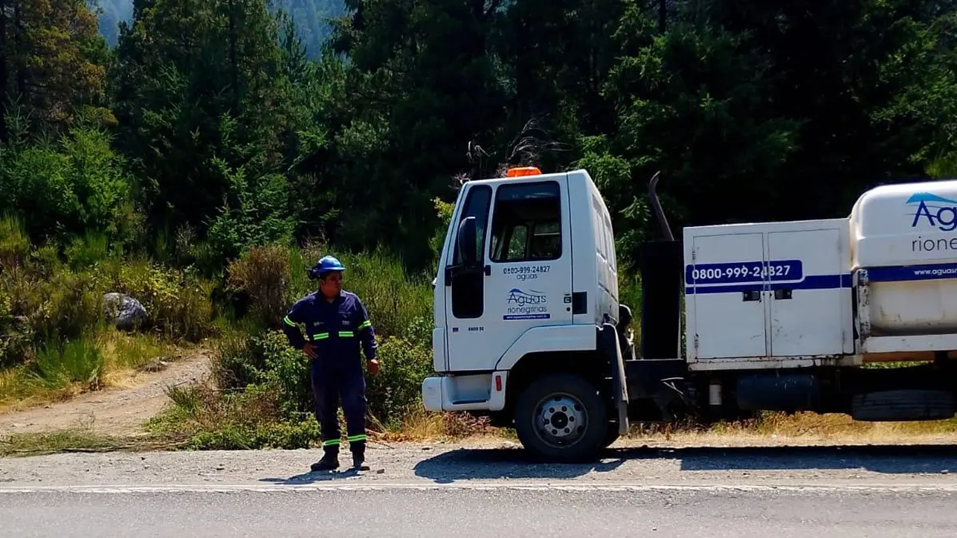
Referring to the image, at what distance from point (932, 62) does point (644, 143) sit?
5.49 meters

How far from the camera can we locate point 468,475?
8.94 metres

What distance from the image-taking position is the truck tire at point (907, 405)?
9.16m

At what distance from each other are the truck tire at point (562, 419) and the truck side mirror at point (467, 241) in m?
1.33

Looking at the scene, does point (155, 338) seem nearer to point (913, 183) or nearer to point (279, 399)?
point (279, 399)

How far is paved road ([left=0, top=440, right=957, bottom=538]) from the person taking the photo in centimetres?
675

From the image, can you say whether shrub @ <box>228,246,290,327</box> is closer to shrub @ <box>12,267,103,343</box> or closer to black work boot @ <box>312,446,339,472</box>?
shrub @ <box>12,267,103,343</box>

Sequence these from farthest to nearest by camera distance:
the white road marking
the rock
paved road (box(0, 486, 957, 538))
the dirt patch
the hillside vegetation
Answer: the rock < the hillside vegetation < the dirt patch < the white road marking < paved road (box(0, 486, 957, 538))

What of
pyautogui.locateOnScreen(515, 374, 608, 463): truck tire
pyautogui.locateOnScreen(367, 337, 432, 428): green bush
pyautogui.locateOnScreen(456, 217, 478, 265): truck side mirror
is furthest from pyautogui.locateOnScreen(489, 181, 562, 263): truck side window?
pyautogui.locateOnScreen(367, 337, 432, 428): green bush

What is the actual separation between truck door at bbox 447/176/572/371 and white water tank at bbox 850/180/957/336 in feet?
8.75

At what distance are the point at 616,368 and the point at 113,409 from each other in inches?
454

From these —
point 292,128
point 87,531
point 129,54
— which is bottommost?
point 87,531

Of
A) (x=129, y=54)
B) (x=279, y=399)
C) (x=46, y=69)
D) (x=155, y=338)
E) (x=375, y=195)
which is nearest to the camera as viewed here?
(x=279, y=399)

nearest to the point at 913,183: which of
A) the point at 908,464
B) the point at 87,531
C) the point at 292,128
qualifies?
the point at 908,464

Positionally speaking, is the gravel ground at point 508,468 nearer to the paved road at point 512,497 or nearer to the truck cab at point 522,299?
the paved road at point 512,497
